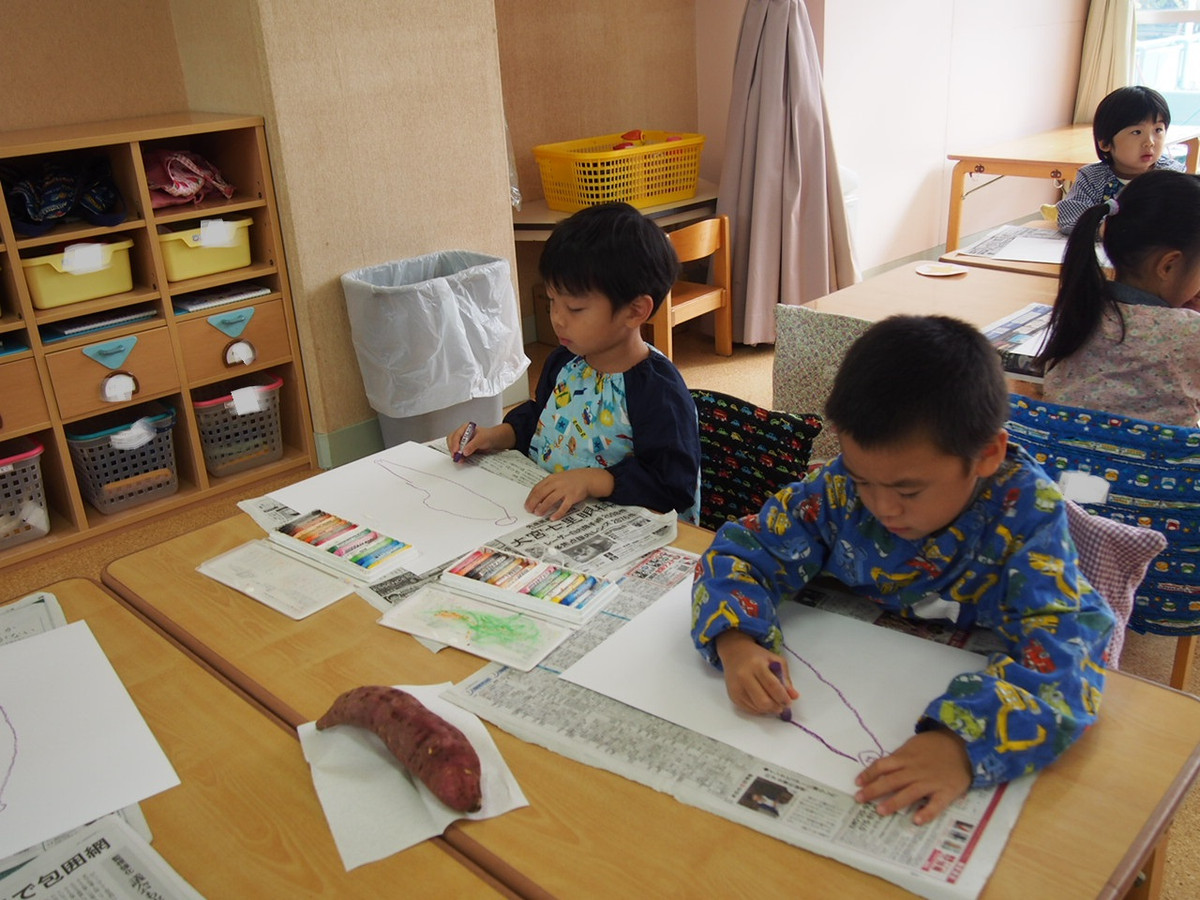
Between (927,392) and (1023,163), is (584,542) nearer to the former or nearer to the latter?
(927,392)

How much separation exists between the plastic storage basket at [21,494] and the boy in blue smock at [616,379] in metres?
1.60

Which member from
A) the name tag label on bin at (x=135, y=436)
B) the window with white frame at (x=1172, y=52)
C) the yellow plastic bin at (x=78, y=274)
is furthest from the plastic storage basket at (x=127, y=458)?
the window with white frame at (x=1172, y=52)

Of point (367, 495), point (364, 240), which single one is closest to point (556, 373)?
point (367, 495)

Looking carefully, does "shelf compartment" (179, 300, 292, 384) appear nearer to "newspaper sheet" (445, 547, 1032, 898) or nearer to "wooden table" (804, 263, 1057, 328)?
"wooden table" (804, 263, 1057, 328)

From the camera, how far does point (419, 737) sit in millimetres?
935

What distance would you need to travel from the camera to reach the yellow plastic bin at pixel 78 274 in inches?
103

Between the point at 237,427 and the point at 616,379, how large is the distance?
1856 millimetres

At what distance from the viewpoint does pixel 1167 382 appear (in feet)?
6.31

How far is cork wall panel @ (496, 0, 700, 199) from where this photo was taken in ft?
13.0

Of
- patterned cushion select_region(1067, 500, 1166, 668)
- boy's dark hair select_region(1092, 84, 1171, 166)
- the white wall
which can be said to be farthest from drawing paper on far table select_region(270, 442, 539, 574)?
the white wall

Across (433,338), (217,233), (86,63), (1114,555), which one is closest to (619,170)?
(433,338)

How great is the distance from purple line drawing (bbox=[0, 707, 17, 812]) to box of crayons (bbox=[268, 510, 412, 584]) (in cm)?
40

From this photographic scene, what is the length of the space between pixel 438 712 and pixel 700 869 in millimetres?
334

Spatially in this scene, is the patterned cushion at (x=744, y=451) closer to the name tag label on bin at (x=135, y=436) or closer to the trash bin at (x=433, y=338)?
the trash bin at (x=433, y=338)
